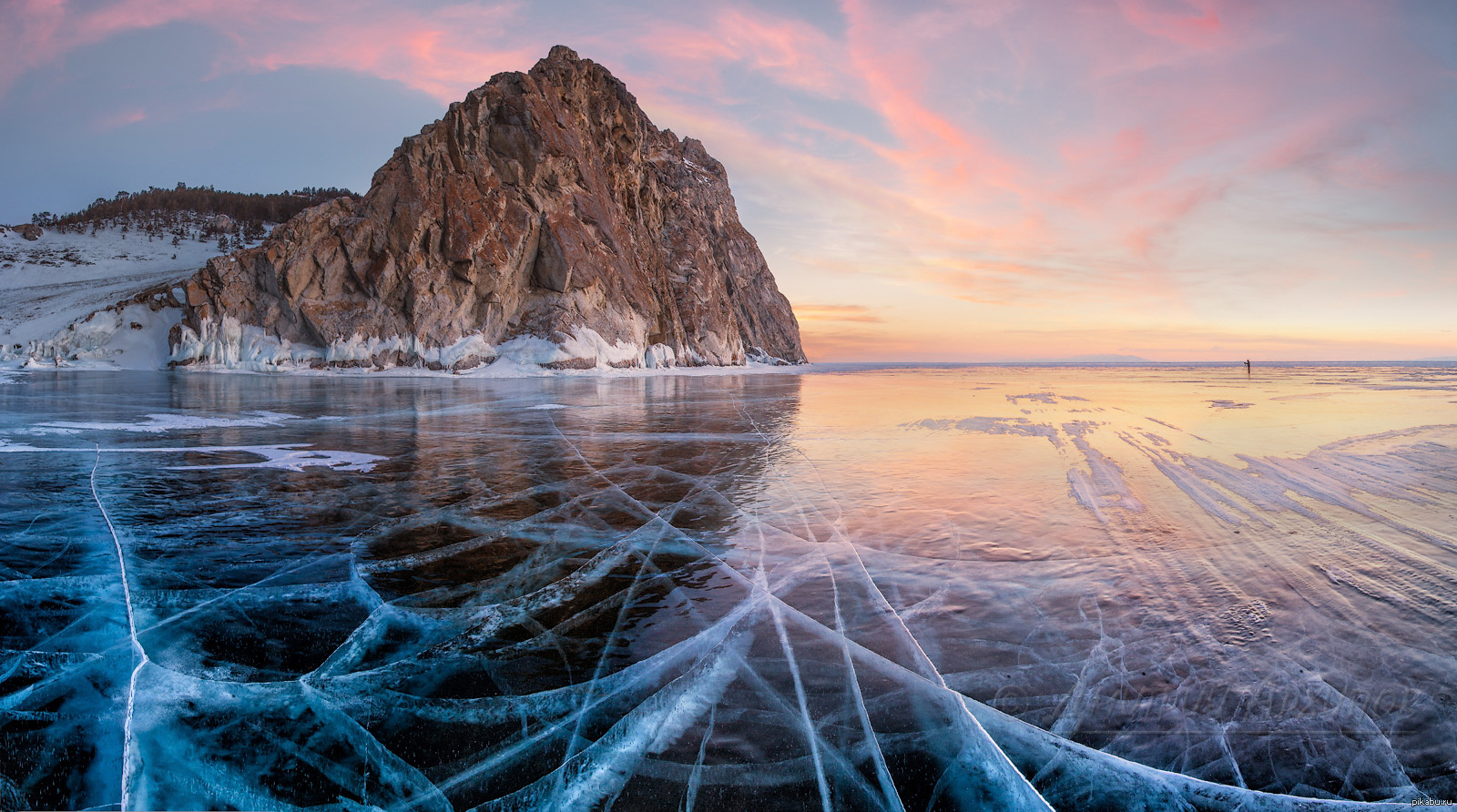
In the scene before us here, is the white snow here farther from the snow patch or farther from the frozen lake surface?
the frozen lake surface

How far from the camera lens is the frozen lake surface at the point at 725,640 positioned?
2.35 m

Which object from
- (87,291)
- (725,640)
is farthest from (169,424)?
(87,291)

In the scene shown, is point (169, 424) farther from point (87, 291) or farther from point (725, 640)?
point (87, 291)

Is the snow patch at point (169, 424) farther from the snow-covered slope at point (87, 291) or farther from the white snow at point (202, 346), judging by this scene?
the snow-covered slope at point (87, 291)

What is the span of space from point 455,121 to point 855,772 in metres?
53.4

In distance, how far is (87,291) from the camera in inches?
2340

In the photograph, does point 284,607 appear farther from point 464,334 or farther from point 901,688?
point 464,334

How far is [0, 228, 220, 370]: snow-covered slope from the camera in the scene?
162 ft

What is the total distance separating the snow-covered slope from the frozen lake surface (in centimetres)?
5710

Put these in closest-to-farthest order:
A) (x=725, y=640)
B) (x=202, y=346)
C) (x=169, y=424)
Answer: (x=725, y=640)
(x=169, y=424)
(x=202, y=346)

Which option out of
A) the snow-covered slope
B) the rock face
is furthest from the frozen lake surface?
the snow-covered slope

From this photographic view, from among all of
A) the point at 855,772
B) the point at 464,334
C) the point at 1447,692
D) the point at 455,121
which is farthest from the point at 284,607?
the point at 455,121

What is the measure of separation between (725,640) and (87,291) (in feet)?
272

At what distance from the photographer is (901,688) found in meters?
2.92
